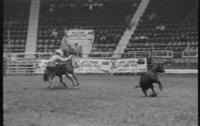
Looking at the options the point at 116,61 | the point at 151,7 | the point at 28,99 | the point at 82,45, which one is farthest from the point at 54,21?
the point at 28,99

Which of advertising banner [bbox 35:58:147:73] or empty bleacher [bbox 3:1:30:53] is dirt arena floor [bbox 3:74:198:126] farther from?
empty bleacher [bbox 3:1:30:53]

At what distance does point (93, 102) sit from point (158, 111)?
234 centimetres

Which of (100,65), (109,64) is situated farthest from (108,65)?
(100,65)

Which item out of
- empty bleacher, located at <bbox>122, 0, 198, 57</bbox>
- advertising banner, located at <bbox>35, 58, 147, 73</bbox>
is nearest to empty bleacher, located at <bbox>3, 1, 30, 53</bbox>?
advertising banner, located at <bbox>35, 58, 147, 73</bbox>

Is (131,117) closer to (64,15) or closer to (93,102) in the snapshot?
(93,102)

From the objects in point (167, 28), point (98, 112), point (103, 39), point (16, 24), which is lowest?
point (98, 112)

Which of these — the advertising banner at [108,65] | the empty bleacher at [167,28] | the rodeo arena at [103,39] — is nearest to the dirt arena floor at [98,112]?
the rodeo arena at [103,39]

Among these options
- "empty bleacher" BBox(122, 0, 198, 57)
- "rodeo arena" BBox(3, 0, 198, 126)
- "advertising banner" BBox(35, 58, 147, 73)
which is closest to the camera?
"rodeo arena" BBox(3, 0, 198, 126)

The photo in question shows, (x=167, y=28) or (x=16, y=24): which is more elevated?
(x=16, y=24)

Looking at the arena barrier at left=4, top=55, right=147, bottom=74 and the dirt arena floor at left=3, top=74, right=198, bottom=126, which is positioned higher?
the arena barrier at left=4, top=55, right=147, bottom=74

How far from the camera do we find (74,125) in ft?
23.1

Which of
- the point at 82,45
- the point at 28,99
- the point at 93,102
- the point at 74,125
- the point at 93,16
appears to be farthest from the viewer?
the point at 93,16

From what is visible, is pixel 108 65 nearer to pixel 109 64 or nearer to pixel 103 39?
pixel 109 64

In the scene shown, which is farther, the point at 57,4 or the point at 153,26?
the point at 57,4
